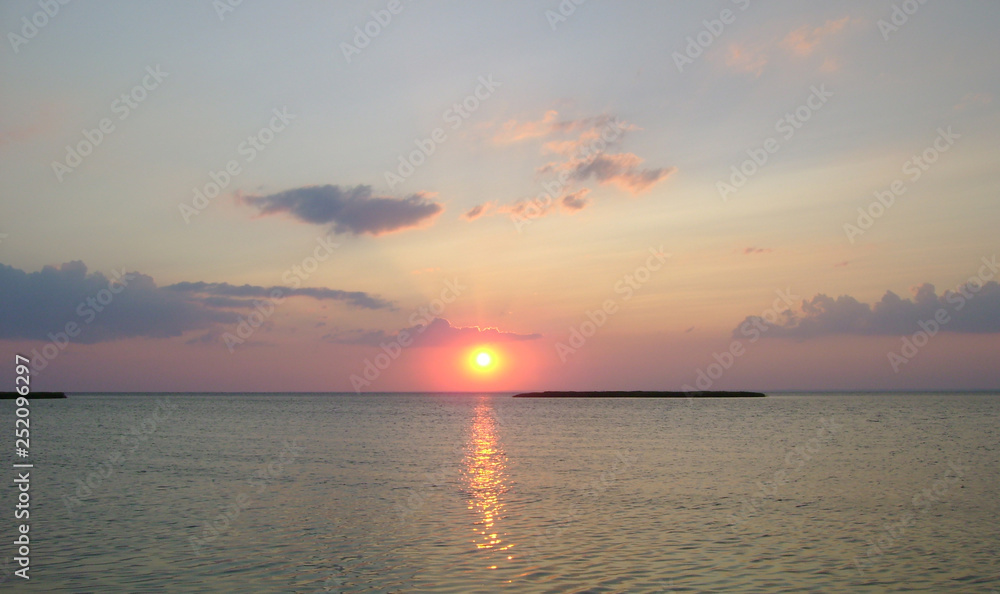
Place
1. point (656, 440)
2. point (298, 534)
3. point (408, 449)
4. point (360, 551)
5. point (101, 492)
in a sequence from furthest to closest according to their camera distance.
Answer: point (656, 440) < point (408, 449) < point (101, 492) < point (298, 534) < point (360, 551)

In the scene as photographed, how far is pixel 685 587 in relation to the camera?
18.8m

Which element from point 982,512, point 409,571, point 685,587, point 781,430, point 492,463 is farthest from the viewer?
point 781,430

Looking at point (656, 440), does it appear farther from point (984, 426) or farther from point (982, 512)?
point (984, 426)

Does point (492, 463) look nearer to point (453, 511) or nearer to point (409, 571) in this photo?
point (453, 511)

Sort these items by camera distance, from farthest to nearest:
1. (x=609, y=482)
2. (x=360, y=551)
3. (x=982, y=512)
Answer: (x=609, y=482), (x=982, y=512), (x=360, y=551)

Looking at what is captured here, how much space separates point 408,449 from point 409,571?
41.3 metres

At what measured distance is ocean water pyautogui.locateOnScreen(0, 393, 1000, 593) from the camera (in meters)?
19.9

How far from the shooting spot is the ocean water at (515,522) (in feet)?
65.4

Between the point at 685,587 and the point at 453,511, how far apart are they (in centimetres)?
1375

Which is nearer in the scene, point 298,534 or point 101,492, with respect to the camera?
point 298,534

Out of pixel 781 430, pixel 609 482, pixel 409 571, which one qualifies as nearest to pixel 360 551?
pixel 409 571

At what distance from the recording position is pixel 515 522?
90.2 ft

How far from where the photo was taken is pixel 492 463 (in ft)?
162

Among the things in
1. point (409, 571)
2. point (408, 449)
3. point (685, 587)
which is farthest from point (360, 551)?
point (408, 449)
